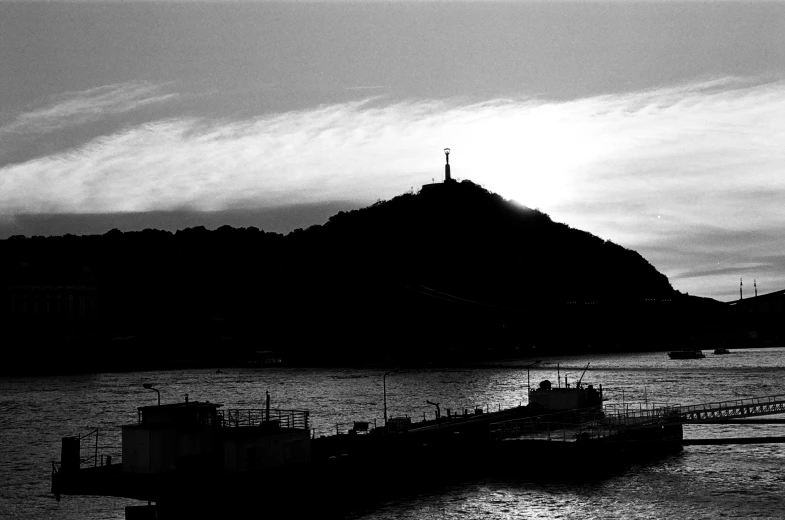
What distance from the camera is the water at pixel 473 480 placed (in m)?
48.4

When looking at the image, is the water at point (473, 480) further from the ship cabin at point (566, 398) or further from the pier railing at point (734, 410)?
the ship cabin at point (566, 398)

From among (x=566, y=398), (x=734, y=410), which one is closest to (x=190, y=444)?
(x=566, y=398)

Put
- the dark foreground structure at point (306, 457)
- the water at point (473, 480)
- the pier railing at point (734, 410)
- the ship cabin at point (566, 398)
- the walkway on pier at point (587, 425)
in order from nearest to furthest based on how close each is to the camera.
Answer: the dark foreground structure at point (306, 457) → the water at point (473, 480) → the walkway on pier at point (587, 425) → the pier railing at point (734, 410) → the ship cabin at point (566, 398)

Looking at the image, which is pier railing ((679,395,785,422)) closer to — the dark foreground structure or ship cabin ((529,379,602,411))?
the dark foreground structure

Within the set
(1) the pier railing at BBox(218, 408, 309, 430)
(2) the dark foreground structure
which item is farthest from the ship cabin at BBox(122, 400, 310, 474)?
(1) the pier railing at BBox(218, 408, 309, 430)

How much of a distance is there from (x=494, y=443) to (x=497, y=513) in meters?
8.75

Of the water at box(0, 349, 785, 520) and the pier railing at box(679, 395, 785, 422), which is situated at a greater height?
the pier railing at box(679, 395, 785, 422)

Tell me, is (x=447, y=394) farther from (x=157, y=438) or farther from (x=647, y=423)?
(x=157, y=438)

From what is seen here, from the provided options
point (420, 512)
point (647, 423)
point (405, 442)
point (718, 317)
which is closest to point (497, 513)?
point (420, 512)

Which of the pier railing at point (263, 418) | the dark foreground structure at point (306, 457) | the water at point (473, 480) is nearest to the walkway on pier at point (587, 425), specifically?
the dark foreground structure at point (306, 457)

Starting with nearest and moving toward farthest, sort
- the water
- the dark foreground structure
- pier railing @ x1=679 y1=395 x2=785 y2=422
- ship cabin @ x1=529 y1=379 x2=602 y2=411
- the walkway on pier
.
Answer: the dark foreground structure
the water
the walkway on pier
pier railing @ x1=679 y1=395 x2=785 y2=422
ship cabin @ x1=529 y1=379 x2=602 y2=411

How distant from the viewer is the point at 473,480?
54406mm

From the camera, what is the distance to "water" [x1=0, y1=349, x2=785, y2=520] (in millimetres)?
48375

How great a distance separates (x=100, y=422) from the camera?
101625 millimetres
